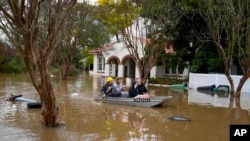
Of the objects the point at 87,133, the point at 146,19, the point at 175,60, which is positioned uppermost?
the point at 146,19

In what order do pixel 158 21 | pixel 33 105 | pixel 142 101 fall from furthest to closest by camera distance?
pixel 158 21 < pixel 142 101 < pixel 33 105

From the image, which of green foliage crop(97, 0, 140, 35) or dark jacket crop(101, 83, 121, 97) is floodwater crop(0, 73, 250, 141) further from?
green foliage crop(97, 0, 140, 35)

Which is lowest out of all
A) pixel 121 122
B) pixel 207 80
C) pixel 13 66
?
pixel 121 122

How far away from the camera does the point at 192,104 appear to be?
1916cm

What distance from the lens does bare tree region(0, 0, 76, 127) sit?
10.0 m

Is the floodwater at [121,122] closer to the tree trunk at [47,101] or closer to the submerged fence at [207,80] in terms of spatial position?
the tree trunk at [47,101]

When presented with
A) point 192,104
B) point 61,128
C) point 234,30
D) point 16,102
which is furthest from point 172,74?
point 61,128

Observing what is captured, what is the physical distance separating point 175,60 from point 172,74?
793 centimetres

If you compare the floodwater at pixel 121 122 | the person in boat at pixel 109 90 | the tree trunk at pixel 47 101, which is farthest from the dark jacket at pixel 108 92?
the tree trunk at pixel 47 101

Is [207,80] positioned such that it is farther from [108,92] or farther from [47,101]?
[47,101]

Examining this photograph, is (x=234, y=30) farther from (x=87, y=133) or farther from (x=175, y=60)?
(x=87, y=133)

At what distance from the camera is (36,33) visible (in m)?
10.5

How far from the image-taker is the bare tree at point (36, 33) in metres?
10.0

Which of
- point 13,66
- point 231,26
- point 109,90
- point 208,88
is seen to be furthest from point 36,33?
point 13,66
